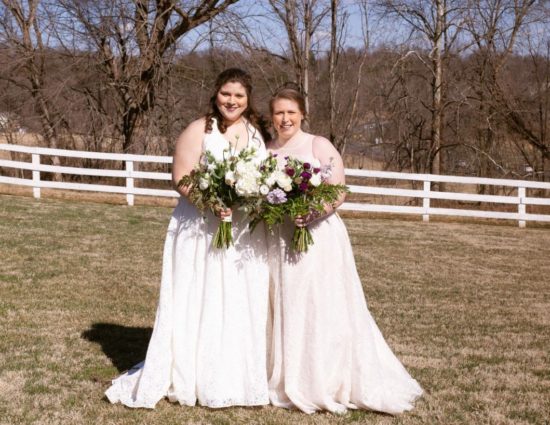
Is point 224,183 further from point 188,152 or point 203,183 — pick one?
point 188,152

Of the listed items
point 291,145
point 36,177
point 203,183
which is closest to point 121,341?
point 203,183

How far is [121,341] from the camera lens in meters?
6.44

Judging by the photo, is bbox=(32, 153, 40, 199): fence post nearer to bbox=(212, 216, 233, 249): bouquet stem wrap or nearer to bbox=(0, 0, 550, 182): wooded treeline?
bbox=(0, 0, 550, 182): wooded treeline

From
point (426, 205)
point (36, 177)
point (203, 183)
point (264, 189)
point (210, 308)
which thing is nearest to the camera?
point (264, 189)

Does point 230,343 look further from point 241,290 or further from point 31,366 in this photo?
point 31,366

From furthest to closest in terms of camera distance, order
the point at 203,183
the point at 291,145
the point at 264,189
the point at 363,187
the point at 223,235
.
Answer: the point at 363,187, the point at 291,145, the point at 223,235, the point at 203,183, the point at 264,189

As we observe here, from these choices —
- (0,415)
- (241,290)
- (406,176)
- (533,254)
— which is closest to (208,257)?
(241,290)

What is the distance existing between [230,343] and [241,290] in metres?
0.34

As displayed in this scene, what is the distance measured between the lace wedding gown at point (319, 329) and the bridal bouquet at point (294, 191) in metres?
0.27

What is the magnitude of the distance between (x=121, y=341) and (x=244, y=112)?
2654 millimetres

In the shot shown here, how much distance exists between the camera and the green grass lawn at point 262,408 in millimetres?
4781

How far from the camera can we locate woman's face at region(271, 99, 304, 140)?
4691 millimetres

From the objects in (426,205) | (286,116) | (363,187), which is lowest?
(426,205)

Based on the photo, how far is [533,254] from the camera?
13117mm
